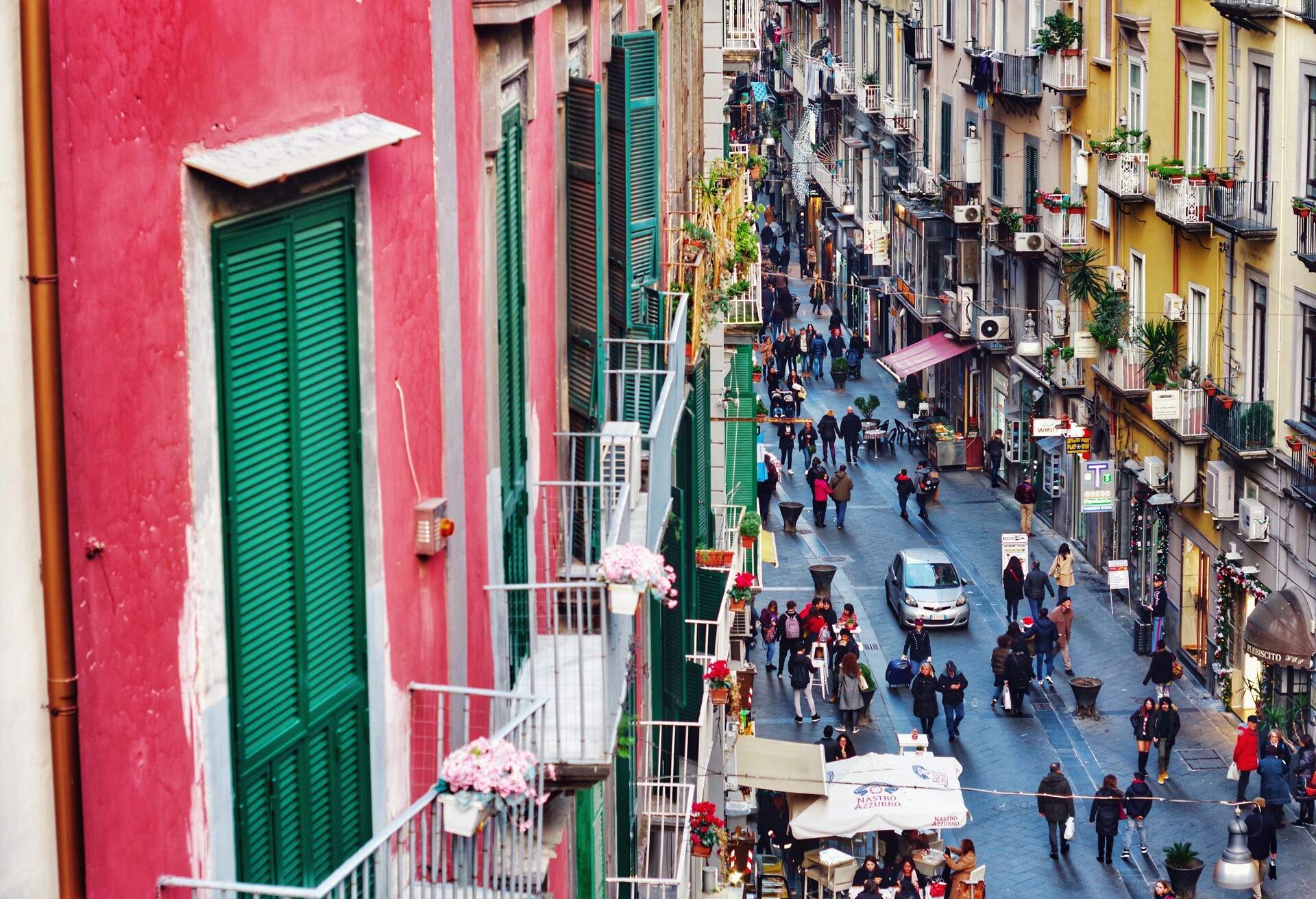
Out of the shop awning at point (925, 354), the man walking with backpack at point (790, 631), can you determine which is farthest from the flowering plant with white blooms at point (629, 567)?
the shop awning at point (925, 354)

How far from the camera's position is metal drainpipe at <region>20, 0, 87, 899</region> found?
4.63 metres

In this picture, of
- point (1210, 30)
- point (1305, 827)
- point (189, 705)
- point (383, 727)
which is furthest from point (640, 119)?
point (1210, 30)

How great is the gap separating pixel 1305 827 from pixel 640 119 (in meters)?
16.0

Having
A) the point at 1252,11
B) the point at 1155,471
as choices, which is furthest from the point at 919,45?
the point at 1252,11

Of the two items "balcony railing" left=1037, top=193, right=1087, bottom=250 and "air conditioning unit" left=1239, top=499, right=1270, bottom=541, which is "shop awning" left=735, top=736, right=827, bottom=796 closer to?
"air conditioning unit" left=1239, top=499, right=1270, bottom=541

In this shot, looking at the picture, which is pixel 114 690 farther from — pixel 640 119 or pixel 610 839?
pixel 640 119

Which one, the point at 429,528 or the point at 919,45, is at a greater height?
the point at 919,45

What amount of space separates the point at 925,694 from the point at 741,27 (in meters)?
17.0

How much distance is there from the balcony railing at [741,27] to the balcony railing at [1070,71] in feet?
19.3

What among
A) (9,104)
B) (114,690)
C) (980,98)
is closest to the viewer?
(9,104)

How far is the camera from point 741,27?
42.6 meters

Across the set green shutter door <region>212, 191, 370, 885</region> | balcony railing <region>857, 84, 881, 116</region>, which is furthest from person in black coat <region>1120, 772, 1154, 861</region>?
balcony railing <region>857, 84, 881, 116</region>

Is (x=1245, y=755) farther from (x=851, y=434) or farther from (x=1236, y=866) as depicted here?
(x=851, y=434)

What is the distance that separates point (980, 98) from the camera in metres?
49.0
